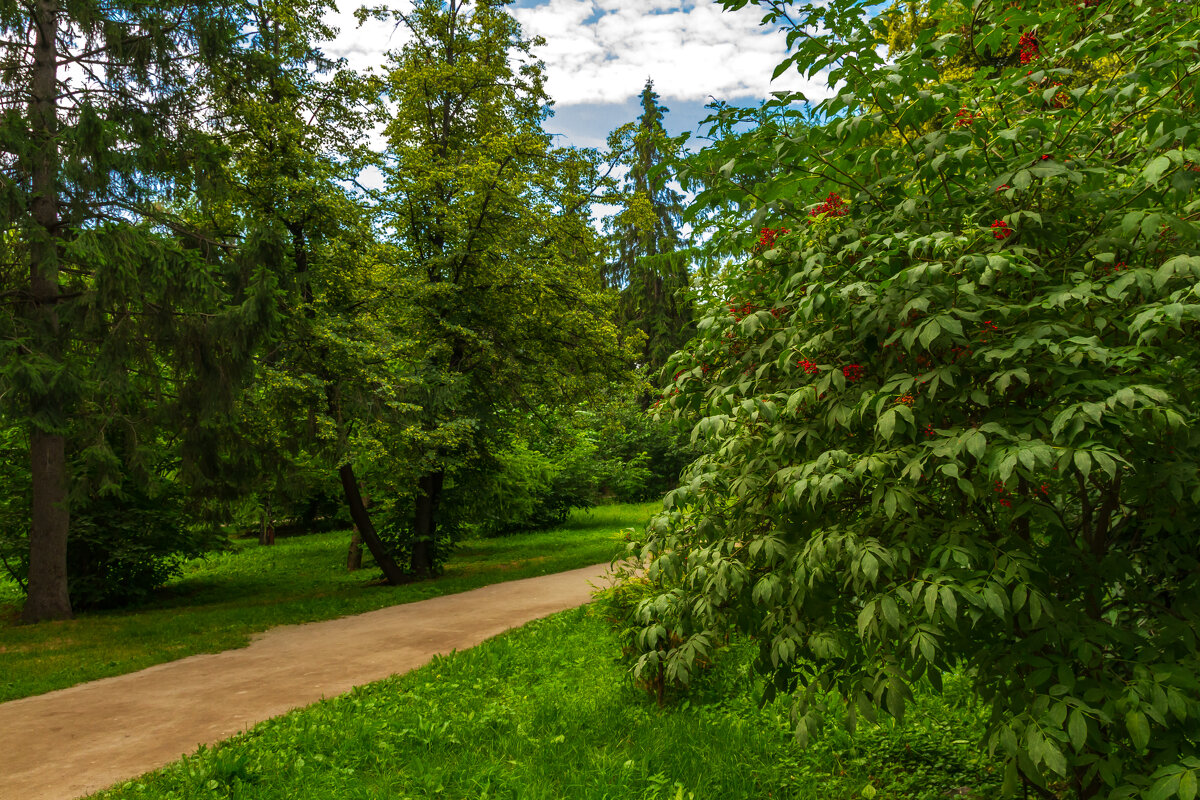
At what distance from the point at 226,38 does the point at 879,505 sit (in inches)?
496

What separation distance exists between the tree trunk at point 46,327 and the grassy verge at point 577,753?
22.8 ft

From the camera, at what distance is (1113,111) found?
2727 mm

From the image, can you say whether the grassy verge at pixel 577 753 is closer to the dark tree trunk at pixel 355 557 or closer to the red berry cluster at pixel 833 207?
the red berry cluster at pixel 833 207

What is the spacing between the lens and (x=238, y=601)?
520 inches

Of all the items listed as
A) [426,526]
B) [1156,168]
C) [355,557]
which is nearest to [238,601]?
[426,526]

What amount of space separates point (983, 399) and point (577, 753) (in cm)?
347

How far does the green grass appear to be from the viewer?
27.5 feet

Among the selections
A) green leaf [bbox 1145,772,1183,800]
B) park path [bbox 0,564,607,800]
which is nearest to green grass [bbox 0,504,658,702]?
park path [bbox 0,564,607,800]

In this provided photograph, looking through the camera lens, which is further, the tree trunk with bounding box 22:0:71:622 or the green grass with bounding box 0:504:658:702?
the tree trunk with bounding box 22:0:71:622

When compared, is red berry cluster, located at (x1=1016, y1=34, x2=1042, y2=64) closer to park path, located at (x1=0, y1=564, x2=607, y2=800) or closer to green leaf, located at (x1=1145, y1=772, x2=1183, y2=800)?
green leaf, located at (x1=1145, y1=772, x2=1183, y2=800)

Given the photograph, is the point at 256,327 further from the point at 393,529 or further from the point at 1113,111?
the point at 1113,111

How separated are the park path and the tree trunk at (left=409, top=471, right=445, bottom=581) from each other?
3.58 meters

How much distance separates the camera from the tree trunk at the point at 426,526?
14500 mm

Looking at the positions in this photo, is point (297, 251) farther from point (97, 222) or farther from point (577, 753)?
point (577, 753)
